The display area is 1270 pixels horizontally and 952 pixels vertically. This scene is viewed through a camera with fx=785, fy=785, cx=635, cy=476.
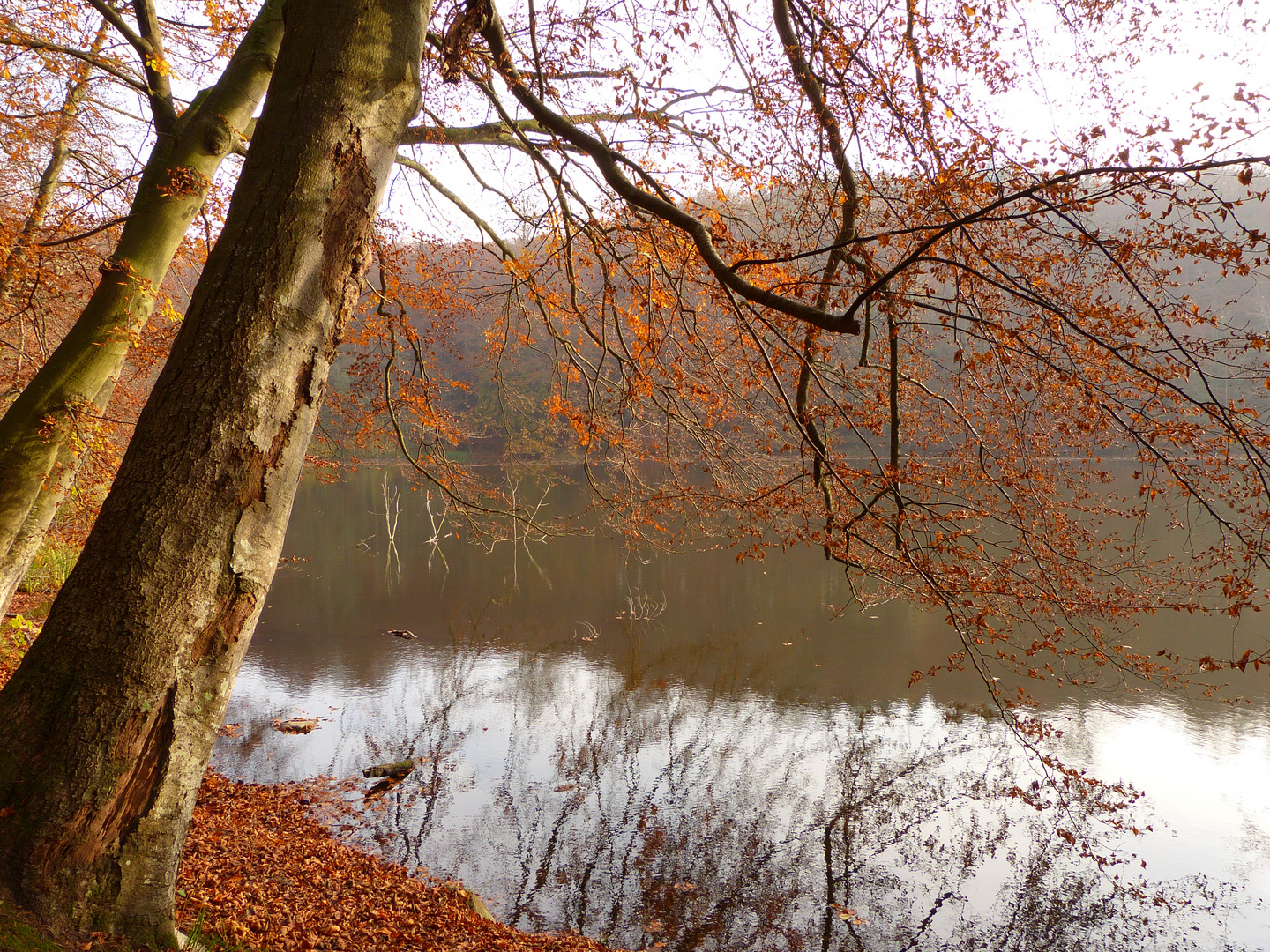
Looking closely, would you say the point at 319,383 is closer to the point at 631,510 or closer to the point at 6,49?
the point at 631,510

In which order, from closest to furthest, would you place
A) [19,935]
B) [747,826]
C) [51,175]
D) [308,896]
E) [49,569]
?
[19,935] → [308,896] → [747,826] → [51,175] → [49,569]

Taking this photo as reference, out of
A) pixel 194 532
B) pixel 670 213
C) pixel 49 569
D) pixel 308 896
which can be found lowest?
pixel 308 896

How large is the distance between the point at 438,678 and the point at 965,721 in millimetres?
5908

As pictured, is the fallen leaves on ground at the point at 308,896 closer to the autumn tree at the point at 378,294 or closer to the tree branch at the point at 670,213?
the autumn tree at the point at 378,294

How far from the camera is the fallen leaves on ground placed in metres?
2.88

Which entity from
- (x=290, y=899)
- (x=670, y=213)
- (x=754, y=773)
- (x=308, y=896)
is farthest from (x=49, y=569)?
(x=670, y=213)

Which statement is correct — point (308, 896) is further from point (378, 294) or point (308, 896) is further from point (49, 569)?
point (49, 569)

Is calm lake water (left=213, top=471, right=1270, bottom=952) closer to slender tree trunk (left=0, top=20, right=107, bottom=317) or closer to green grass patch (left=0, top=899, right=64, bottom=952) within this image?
green grass patch (left=0, top=899, right=64, bottom=952)

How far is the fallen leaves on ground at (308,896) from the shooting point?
2.88m

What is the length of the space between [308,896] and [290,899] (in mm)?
181

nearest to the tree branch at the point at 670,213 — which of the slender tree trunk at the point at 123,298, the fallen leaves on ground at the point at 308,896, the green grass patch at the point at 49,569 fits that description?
the slender tree trunk at the point at 123,298

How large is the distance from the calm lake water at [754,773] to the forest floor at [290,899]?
546 mm

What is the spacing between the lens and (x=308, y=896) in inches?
146

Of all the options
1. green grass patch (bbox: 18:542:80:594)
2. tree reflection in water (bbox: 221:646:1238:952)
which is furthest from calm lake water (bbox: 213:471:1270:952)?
green grass patch (bbox: 18:542:80:594)
